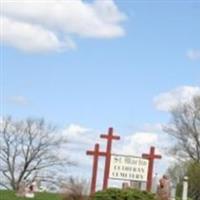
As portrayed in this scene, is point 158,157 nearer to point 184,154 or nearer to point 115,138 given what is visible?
point 115,138

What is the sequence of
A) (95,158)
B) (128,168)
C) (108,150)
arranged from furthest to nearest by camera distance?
(128,168)
(108,150)
(95,158)

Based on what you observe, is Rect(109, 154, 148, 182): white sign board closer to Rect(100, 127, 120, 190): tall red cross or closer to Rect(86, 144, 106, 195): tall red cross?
Rect(100, 127, 120, 190): tall red cross

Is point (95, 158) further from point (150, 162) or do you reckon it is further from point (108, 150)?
point (150, 162)

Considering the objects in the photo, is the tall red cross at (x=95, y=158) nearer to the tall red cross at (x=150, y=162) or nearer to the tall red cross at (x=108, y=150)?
the tall red cross at (x=108, y=150)

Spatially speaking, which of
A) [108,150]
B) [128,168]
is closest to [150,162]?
[128,168]

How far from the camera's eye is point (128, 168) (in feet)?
94.6

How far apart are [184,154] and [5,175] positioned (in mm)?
19577

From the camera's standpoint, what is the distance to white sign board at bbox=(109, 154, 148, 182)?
28625mm

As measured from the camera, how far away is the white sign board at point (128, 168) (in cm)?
2862

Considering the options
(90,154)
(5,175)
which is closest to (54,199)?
(90,154)

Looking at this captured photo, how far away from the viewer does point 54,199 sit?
31141mm

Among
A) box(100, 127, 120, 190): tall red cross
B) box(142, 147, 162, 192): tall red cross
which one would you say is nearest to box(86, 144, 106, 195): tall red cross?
box(100, 127, 120, 190): tall red cross

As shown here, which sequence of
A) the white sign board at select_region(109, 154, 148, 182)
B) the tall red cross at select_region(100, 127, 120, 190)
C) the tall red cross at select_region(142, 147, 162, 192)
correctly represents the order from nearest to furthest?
the tall red cross at select_region(100, 127, 120, 190) < the white sign board at select_region(109, 154, 148, 182) < the tall red cross at select_region(142, 147, 162, 192)

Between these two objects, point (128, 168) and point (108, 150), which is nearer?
point (108, 150)
